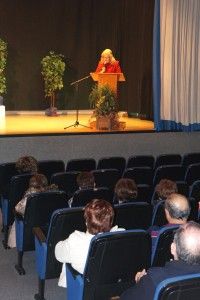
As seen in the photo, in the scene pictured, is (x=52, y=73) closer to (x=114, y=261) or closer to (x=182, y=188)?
(x=182, y=188)

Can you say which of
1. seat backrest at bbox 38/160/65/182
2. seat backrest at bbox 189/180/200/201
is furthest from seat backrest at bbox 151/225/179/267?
seat backrest at bbox 38/160/65/182

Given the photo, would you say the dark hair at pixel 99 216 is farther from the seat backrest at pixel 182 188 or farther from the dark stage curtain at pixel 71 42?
A: the dark stage curtain at pixel 71 42

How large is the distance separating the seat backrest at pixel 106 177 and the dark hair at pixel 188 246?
370 centimetres

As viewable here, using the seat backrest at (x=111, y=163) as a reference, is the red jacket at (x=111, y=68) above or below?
above

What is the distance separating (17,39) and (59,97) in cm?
196

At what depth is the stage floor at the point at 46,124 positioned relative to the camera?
32.0 feet

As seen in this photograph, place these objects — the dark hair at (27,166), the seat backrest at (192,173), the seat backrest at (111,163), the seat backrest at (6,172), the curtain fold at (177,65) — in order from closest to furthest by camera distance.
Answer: the dark hair at (27,166) → the seat backrest at (6,172) → the seat backrest at (192,173) → the seat backrest at (111,163) → the curtain fold at (177,65)

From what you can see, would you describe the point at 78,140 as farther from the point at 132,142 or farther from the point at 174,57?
the point at 174,57

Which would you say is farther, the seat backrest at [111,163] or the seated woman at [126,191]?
the seat backrest at [111,163]

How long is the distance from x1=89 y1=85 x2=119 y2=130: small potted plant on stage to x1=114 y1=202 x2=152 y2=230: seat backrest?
5745mm

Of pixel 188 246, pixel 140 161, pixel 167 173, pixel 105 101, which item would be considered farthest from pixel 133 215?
pixel 105 101

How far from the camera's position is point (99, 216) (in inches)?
139

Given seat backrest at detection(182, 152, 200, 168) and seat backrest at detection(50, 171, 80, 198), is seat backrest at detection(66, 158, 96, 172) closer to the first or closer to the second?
seat backrest at detection(50, 171, 80, 198)

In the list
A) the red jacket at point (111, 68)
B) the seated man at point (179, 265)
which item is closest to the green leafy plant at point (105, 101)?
the red jacket at point (111, 68)
